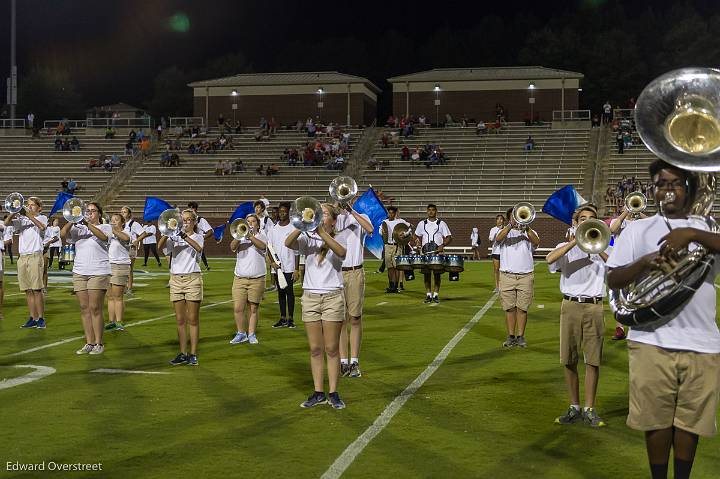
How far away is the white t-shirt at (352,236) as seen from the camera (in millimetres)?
8547

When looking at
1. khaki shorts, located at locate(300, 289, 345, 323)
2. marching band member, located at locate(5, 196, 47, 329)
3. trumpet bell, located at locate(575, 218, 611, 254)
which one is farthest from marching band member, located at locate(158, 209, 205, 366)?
trumpet bell, located at locate(575, 218, 611, 254)

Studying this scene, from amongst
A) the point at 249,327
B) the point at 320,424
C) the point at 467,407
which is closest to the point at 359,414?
the point at 320,424

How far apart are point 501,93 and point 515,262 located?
4011 cm

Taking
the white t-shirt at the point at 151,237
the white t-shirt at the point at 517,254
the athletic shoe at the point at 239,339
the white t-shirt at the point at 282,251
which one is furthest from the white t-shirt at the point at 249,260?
the white t-shirt at the point at 151,237

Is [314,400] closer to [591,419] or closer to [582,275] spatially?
[591,419]

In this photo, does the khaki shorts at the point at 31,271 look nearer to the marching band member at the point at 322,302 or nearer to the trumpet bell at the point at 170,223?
the trumpet bell at the point at 170,223

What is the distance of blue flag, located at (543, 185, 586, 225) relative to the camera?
12.0m

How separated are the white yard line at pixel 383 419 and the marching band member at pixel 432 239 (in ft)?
17.1

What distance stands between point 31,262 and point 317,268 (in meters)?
6.96

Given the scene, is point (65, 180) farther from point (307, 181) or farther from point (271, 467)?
point (271, 467)

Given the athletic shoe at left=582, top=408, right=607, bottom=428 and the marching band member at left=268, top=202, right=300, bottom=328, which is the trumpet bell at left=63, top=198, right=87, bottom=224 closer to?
the marching band member at left=268, top=202, right=300, bottom=328

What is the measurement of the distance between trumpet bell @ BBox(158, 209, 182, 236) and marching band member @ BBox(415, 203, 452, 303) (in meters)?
7.72

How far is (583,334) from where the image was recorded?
6973 mm

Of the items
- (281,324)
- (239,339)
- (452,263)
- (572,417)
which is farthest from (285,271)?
(572,417)
